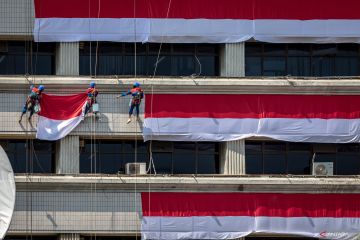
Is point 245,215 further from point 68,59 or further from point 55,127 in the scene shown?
point 68,59

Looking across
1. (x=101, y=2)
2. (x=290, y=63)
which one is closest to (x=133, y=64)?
(x=101, y=2)

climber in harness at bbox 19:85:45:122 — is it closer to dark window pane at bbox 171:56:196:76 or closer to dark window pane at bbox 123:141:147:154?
dark window pane at bbox 123:141:147:154

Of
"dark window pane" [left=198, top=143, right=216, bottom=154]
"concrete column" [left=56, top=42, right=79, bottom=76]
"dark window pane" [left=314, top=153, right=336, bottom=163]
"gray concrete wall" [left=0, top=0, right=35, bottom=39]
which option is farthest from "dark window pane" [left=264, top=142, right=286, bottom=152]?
"gray concrete wall" [left=0, top=0, right=35, bottom=39]

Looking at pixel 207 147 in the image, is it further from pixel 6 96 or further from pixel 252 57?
pixel 6 96

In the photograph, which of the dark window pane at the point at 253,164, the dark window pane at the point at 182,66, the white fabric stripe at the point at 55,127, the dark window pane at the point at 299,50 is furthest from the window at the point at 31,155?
the dark window pane at the point at 299,50

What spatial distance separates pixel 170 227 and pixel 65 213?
451 centimetres

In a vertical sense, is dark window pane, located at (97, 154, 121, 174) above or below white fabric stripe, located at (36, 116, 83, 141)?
below

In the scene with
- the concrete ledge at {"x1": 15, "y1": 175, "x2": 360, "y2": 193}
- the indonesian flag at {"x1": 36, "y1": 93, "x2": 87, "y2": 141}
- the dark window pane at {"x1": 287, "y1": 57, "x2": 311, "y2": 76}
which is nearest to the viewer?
the concrete ledge at {"x1": 15, "y1": 175, "x2": 360, "y2": 193}

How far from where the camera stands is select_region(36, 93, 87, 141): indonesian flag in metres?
53.4

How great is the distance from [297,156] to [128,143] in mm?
7507

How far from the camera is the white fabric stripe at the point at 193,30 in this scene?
53938 mm

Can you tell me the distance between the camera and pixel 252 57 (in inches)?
2191

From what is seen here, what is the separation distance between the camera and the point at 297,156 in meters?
→ 55.6

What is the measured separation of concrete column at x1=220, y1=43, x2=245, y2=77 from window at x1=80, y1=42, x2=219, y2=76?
1.27 metres
